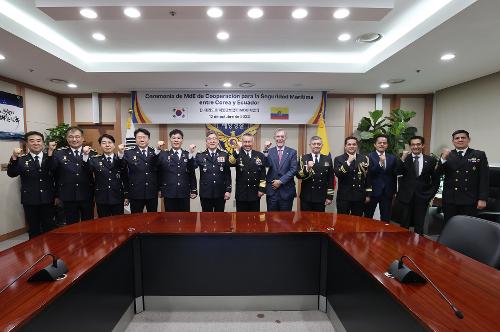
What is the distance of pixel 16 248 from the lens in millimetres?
1659

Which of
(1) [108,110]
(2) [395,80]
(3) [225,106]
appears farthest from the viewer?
(1) [108,110]

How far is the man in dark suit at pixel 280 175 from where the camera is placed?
140 inches

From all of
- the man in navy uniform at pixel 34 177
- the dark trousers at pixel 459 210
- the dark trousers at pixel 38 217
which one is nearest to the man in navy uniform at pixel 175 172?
the man in navy uniform at pixel 34 177

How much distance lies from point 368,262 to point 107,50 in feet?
13.8

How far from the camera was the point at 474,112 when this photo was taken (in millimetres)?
4520

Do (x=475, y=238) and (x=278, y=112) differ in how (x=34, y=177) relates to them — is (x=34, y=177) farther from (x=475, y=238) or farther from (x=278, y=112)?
(x=475, y=238)

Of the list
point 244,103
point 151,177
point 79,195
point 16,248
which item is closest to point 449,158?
point 244,103

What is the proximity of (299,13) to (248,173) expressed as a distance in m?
1.90

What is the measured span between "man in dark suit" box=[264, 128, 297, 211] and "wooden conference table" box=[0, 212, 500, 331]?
96cm

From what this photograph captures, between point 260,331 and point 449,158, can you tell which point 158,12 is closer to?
point 260,331

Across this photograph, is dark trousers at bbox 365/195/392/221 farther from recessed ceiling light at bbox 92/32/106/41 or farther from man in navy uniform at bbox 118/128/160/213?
recessed ceiling light at bbox 92/32/106/41

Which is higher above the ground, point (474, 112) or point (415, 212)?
point (474, 112)

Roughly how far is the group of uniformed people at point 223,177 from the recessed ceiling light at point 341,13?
1.38 meters

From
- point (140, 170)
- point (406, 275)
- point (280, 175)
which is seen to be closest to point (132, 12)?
point (140, 170)
